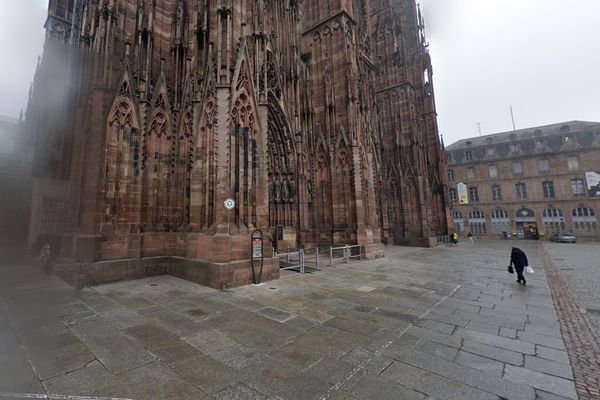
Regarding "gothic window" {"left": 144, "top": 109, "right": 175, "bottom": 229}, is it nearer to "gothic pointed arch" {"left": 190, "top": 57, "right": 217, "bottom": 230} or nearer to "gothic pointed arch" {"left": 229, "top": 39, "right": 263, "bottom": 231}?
"gothic pointed arch" {"left": 190, "top": 57, "right": 217, "bottom": 230}

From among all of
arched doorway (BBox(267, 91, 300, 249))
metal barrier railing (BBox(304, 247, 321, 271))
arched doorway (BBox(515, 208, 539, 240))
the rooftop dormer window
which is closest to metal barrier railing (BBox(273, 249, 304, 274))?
metal barrier railing (BBox(304, 247, 321, 271))

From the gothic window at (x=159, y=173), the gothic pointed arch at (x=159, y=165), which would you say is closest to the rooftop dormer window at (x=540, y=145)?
the gothic pointed arch at (x=159, y=165)

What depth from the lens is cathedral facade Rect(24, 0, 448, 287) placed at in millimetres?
8664

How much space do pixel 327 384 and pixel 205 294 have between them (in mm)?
4895

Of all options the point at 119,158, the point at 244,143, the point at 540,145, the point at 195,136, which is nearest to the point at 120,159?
the point at 119,158

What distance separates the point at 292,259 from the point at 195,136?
7.39 m

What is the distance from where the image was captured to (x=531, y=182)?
4328cm

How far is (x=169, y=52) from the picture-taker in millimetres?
10922

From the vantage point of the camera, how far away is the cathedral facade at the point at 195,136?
8.66 meters

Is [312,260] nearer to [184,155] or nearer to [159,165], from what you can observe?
[184,155]

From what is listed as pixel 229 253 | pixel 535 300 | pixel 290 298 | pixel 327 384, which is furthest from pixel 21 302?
pixel 535 300

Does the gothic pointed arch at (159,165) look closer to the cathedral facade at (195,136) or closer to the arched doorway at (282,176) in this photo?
the cathedral facade at (195,136)

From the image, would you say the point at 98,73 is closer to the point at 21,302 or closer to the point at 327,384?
the point at 21,302

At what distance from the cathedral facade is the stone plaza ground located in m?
2.33
